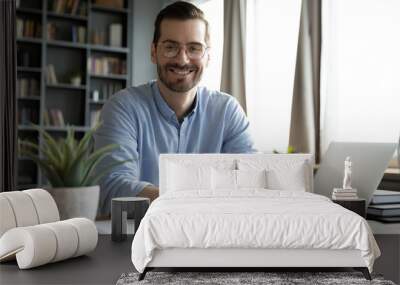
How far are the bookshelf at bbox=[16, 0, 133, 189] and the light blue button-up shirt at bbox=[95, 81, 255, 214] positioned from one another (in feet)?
11.8

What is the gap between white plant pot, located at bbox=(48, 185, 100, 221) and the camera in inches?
125

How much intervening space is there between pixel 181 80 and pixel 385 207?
1573 millimetres

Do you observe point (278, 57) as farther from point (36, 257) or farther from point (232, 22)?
point (36, 257)

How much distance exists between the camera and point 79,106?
25.5 ft

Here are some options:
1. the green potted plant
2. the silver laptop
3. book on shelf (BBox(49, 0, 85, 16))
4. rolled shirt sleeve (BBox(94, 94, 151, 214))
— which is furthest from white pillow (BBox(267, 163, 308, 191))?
book on shelf (BBox(49, 0, 85, 16))

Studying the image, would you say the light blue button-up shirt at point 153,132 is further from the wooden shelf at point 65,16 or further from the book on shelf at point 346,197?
the wooden shelf at point 65,16

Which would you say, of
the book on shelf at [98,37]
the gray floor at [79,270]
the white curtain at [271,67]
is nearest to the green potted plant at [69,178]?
the gray floor at [79,270]

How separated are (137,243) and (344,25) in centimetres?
344

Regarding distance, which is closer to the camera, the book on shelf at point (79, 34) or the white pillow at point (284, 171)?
the white pillow at point (284, 171)

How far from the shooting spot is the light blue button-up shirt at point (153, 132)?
373 centimetres

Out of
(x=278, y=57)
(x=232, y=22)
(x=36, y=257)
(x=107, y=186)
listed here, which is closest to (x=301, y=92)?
(x=278, y=57)

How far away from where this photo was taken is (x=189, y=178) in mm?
3631

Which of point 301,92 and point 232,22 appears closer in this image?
point 301,92

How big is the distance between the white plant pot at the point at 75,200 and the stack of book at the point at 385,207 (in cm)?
154
